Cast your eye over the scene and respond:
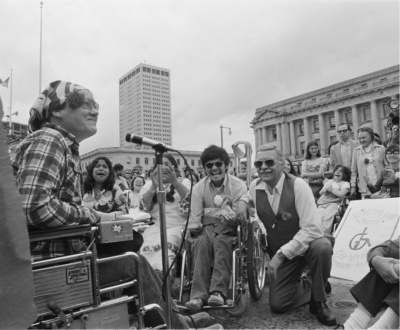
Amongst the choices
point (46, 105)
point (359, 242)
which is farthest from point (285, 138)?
point (46, 105)

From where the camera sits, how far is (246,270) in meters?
3.51

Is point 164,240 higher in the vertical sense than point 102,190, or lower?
lower

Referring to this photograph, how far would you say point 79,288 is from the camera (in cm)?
175

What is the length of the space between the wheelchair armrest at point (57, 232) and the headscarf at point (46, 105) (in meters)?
0.72

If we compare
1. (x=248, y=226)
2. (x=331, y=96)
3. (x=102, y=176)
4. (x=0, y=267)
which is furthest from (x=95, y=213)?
(x=331, y=96)

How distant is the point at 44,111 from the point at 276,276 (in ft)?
8.15

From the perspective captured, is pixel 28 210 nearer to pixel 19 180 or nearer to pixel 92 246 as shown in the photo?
pixel 19 180

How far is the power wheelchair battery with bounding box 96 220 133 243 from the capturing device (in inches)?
73.1

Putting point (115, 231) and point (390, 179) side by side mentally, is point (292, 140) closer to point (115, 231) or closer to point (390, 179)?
point (390, 179)

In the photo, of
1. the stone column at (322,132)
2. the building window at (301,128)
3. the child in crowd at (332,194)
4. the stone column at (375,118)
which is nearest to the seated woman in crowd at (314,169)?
the child in crowd at (332,194)

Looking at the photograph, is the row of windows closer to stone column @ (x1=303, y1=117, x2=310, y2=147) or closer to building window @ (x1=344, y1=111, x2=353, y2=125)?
building window @ (x1=344, y1=111, x2=353, y2=125)

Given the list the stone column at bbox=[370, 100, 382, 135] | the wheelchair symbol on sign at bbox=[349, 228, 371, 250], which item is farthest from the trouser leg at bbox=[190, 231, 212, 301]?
the stone column at bbox=[370, 100, 382, 135]

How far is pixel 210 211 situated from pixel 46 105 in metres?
2.17

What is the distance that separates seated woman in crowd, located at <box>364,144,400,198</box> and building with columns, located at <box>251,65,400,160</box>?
49039 mm
